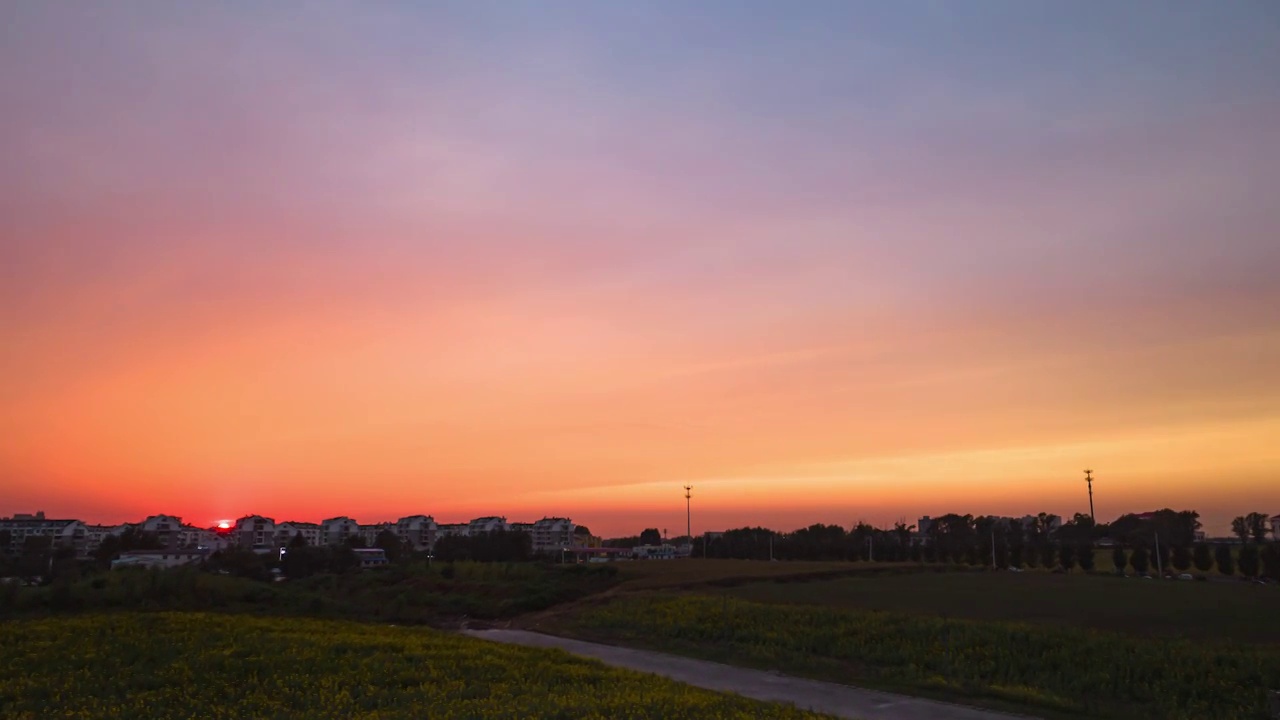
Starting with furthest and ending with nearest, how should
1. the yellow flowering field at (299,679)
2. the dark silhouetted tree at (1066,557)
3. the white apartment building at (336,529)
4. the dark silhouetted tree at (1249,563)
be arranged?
the white apartment building at (336,529), the dark silhouetted tree at (1066,557), the dark silhouetted tree at (1249,563), the yellow flowering field at (299,679)

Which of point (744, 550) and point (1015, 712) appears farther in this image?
point (744, 550)

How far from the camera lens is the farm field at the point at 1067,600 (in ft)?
92.1

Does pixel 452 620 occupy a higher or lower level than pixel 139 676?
lower

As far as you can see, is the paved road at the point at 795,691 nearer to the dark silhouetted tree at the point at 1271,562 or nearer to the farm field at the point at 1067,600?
the farm field at the point at 1067,600

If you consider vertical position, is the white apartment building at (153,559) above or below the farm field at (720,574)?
above

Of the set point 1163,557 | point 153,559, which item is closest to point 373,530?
point 153,559

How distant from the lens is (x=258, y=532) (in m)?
139

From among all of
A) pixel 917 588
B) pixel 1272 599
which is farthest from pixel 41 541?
pixel 1272 599

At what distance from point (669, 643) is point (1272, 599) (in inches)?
1008

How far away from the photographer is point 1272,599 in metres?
35.0

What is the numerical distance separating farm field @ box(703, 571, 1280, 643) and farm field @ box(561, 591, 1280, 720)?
6.99 feet

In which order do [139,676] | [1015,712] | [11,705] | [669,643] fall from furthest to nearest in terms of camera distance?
[669,643]
[1015,712]
[139,676]
[11,705]

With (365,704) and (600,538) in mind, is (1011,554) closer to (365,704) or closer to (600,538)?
(365,704)

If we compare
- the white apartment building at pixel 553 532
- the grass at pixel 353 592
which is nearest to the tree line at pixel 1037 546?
the grass at pixel 353 592
